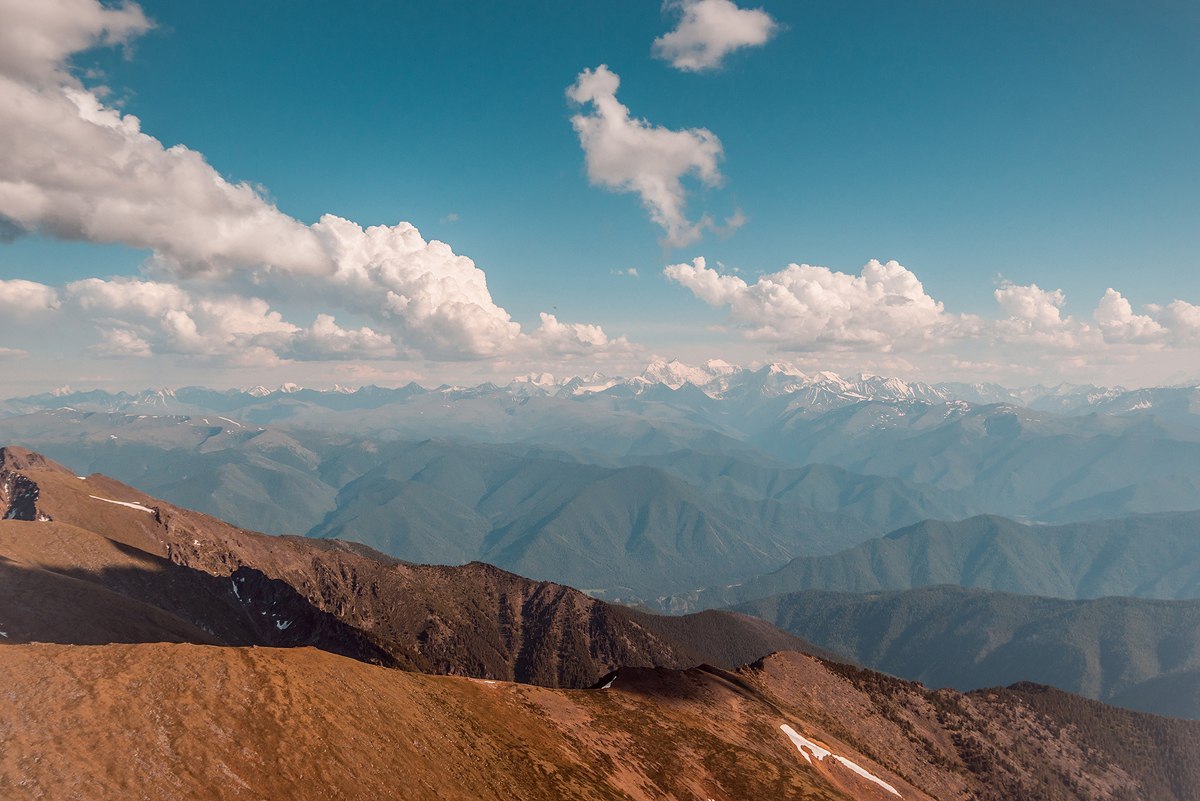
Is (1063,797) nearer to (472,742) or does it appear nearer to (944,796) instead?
(944,796)

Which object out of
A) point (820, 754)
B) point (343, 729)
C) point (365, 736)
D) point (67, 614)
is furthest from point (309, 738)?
point (67, 614)

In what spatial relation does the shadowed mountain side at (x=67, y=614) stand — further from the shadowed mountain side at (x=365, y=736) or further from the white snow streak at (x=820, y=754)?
the white snow streak at (x=820, y=754)

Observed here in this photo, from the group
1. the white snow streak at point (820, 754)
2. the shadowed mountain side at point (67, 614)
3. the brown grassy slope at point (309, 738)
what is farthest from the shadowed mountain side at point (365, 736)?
the shadowed mountain side at point (67, 614)

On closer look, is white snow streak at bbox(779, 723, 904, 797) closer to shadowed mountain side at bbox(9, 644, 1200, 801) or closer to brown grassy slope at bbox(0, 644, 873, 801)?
shadowed mountain side at bbox(9, 644, 1200, 801)

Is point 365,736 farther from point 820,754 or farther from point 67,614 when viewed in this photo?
point 67,614

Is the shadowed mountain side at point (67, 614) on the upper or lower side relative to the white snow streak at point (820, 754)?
upper

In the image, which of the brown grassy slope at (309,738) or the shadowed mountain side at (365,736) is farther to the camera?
the shadowed mountain side at (365,736)

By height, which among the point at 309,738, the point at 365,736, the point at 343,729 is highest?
the point at 309,738

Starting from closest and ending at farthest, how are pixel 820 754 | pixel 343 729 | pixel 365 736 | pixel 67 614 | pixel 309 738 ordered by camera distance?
pixel 309 738, pixel 343 729, pixel 365 736, pixel 820 754, pixel 67 614

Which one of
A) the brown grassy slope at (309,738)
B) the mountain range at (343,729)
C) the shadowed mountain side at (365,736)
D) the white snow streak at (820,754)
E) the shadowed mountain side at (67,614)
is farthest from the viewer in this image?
the shadowed mountain side at (67,614)
